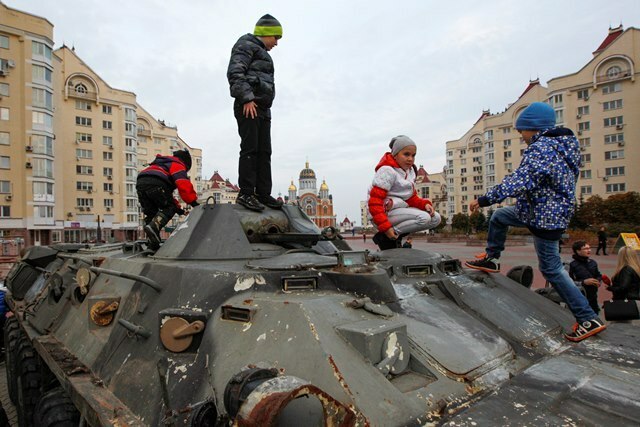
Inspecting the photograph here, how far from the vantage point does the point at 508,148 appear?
220 feet

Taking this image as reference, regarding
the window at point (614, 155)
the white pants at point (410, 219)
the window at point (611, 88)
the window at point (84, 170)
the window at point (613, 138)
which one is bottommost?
the white pants at point (410, 219)

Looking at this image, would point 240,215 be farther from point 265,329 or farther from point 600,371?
point 600,371

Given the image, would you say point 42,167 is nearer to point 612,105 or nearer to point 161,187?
point 161,187

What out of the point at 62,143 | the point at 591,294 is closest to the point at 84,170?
the point at 62,143

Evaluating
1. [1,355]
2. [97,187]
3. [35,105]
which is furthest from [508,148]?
[1,355]

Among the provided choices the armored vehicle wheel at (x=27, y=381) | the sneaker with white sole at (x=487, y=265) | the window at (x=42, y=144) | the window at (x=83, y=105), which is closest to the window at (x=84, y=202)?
the window at (x=83, y=105)

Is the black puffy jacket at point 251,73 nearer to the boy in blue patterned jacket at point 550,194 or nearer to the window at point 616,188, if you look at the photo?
the boy in blue patterned jacket at point 550,194

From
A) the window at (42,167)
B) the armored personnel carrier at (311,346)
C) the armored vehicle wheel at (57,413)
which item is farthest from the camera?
the window at (42,167)

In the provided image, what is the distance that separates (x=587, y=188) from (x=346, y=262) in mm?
54449

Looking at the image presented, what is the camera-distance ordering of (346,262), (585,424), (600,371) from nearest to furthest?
(585,424) → (600,371) → (346,262)

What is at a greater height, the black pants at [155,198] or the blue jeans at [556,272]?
the black pants at [155,198]

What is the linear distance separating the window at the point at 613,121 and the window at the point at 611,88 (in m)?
2.61

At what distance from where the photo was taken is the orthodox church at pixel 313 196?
103875mm

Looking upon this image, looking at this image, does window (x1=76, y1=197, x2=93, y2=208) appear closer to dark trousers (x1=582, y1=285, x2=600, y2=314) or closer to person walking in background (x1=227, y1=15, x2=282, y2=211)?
person walking in background (x1=227, y1=15, x2=282, y2=211)
